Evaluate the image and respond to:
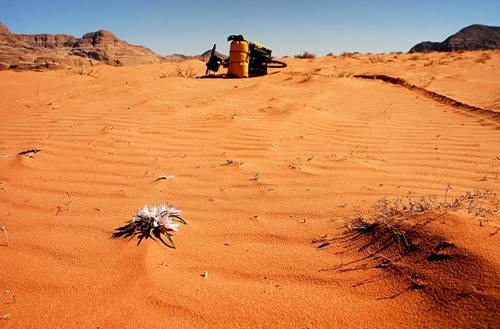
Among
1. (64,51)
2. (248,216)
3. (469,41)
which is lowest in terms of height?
(248,216)

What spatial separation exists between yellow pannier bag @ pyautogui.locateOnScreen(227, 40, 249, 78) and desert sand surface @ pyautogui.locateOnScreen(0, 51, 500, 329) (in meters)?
3.15

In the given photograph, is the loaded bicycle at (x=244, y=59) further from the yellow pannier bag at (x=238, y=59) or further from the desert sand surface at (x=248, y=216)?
the desert sand surface at (x=248, y=216)

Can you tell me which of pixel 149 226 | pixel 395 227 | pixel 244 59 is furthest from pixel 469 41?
pixel 149 226

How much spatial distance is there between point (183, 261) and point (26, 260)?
821 millimetres

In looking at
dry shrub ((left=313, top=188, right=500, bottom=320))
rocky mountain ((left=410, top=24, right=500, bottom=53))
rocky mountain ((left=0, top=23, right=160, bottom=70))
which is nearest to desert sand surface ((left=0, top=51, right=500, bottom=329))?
dry shrub ((left=313, top=188, right=500, bottom=320))

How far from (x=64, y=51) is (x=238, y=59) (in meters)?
20.7

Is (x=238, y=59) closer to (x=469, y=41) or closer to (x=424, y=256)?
(x=424, y=256)

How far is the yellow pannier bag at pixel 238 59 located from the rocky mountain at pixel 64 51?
550 centimetres

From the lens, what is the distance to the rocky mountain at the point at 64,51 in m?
11.0

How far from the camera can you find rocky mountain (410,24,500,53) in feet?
95.7

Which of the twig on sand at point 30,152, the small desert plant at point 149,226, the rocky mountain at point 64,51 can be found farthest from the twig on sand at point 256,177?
the rocky mountain at point 64,51

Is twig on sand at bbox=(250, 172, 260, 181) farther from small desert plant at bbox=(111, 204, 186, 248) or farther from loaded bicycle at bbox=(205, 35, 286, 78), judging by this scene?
loaded bicycle at bbox=(205, 35, 286, 78)

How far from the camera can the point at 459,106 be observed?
582 centimetres

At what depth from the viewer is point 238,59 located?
28.5 feet
